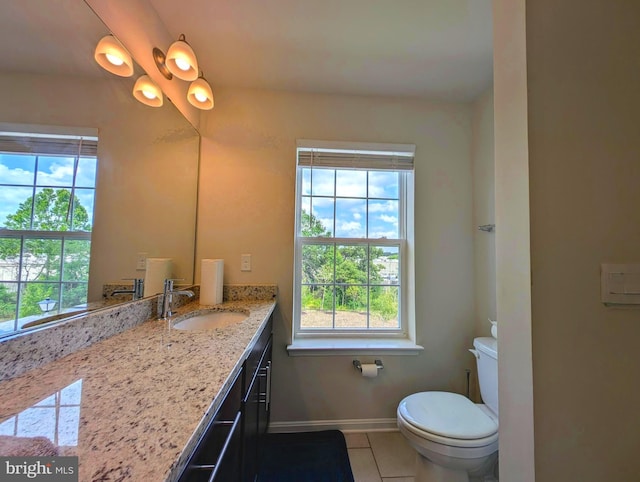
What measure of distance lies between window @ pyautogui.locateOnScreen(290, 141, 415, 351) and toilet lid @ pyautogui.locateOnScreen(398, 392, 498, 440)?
1.82 ft

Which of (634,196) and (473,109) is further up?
(473,109)

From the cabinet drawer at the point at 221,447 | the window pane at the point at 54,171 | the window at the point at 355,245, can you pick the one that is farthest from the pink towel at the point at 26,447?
the window at the point at 355,245

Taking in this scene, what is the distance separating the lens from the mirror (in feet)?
2.31

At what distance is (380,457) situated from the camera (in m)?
1.48

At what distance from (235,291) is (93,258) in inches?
33.2

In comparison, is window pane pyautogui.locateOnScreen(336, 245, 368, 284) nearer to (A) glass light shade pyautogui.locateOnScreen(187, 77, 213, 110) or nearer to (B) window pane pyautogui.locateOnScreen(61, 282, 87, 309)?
(A) glass light shade pyautogui.locateOnScreen(187, 77, 213, 110)

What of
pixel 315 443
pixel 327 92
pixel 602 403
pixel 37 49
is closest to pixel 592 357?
pixel 602 403

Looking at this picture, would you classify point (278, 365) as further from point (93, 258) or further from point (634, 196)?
point (634, 196)

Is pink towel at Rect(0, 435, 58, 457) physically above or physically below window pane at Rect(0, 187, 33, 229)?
below

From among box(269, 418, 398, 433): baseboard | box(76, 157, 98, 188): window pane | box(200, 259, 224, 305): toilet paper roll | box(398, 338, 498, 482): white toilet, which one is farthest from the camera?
box(269, 418, 398, 433): baseboard

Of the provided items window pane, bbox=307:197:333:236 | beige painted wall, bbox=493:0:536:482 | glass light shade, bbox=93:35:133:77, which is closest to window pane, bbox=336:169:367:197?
window pane, bbox=307:197:333:236

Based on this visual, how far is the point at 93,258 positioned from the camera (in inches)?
37.4

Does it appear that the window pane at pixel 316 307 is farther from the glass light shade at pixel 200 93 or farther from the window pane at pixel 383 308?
the glass light shade at pixel 200 93

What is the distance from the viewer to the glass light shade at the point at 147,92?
1.15 m
